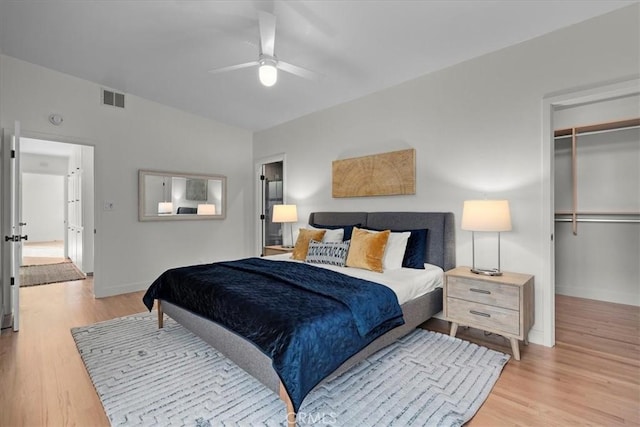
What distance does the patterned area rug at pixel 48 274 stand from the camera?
502 centimetres

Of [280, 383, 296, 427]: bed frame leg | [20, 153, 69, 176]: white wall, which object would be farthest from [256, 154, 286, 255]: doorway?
[20, 153, 69, 176]: white wall

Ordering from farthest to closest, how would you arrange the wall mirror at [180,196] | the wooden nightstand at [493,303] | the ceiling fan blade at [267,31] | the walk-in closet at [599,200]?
the wall mirror at [180,196] → the walk-in closet at [599,200] → the wooden nightstand at [493,303] → the ceiling fan blade at [267,31]

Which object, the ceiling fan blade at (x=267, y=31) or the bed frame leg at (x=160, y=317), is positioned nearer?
the ceiling fan blade at (x=267, y=31)

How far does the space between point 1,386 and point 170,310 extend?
3.78 feet

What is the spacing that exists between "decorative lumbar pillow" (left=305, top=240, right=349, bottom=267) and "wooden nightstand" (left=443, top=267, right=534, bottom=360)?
1.02 m

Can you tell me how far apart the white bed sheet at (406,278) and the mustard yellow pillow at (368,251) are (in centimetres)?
7

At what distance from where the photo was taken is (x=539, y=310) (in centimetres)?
273

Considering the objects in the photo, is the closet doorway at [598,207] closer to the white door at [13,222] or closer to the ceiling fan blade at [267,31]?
the ceiling fan blade at [267,31]

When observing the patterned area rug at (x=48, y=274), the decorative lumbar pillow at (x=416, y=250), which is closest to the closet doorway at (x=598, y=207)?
the decorative lumbar pillow at (x=416, y=250)

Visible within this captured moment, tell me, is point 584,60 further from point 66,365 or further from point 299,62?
point 66,365

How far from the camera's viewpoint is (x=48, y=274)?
5531mm

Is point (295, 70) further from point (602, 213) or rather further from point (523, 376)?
point (602, 213)

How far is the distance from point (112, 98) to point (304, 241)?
11.3 ft

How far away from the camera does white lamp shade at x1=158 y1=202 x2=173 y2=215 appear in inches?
189
